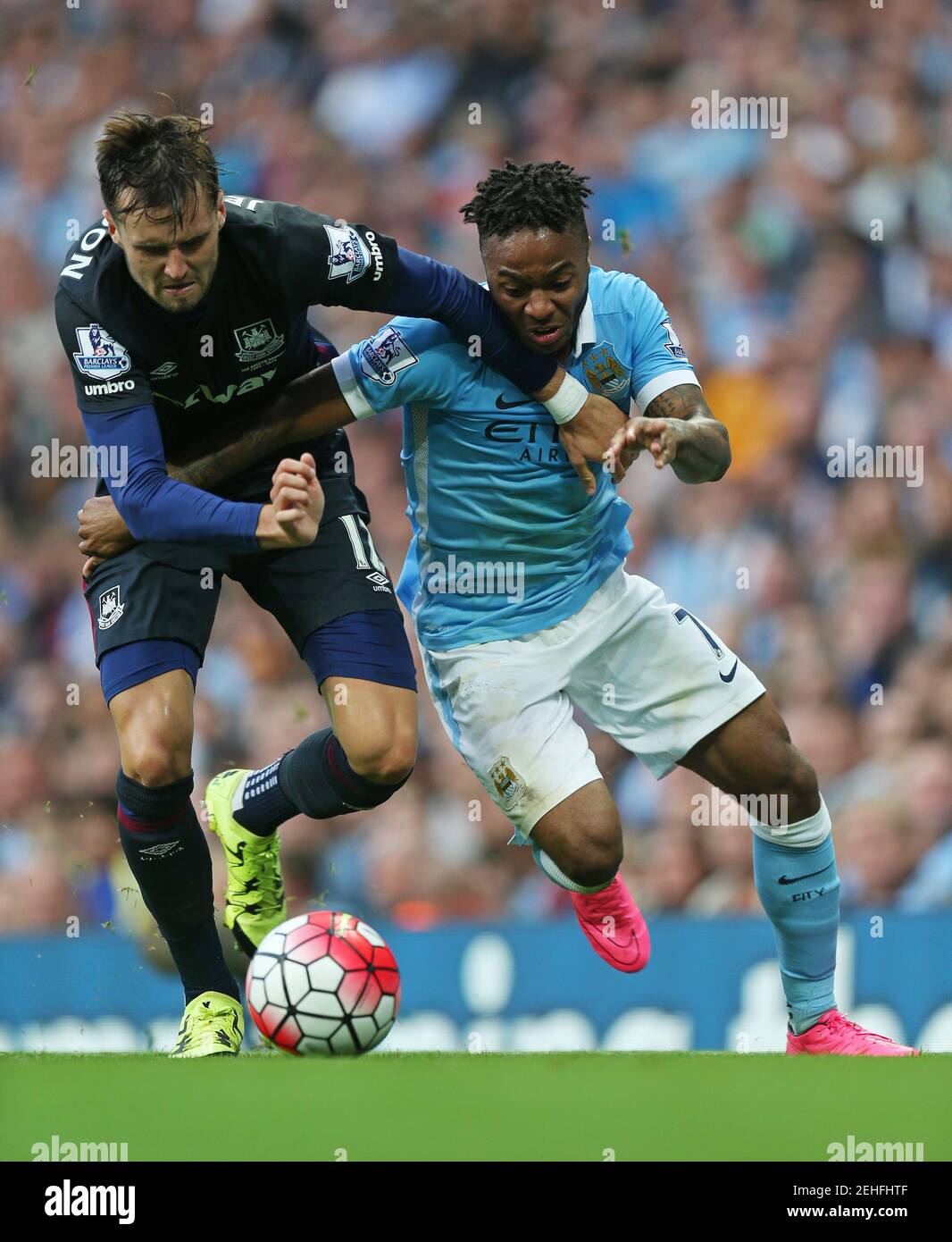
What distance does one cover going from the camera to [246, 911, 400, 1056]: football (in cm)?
380

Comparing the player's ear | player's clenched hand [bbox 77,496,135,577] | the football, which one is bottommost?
the football

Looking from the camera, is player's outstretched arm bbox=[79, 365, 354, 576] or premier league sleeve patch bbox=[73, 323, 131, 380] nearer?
premier league sleeve patch bbox=[73, 323, 131, 380]

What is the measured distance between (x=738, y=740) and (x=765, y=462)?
3.59 m

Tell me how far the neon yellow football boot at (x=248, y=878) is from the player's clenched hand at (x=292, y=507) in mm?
1266

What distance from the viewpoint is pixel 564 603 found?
15.6 ft

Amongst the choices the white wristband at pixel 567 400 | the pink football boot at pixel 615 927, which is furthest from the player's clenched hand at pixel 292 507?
the pink football boot at pixel 615 927

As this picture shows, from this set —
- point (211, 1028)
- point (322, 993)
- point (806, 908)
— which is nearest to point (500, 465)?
point (806, 908)

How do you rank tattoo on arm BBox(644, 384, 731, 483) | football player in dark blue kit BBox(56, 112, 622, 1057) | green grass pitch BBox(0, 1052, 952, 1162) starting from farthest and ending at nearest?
tattoo on arm BBox(644, 384, 731, 483) → football player in dark blue kit BBox(56, 112, 622, 1057) → green grass pitch BBox(0, 1052, 952, 1162)

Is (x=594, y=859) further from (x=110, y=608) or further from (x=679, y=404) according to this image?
(x=110, y=608)

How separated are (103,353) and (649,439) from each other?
1.42m

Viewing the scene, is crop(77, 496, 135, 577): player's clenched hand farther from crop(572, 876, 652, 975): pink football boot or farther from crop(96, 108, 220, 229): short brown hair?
crop(572, 876, 652, 975): pink football boot

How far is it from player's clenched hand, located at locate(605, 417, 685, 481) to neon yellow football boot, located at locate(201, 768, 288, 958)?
1.65 metres

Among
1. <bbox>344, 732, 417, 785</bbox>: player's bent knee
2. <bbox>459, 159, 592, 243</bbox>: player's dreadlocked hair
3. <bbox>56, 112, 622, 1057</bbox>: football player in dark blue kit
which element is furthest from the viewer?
<bbox>344, 732, 417, 785</bbox>: player's bent knee

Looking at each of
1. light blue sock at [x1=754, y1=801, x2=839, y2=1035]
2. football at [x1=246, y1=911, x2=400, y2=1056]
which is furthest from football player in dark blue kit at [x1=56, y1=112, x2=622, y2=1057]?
light blue sock at [x1=754, y1=801, x2=839, y2=1035]
